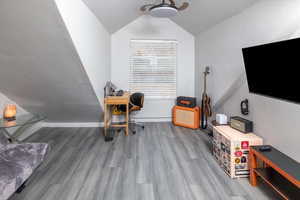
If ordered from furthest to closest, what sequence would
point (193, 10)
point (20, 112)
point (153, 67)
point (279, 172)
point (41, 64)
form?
point (153, 67)
point (193, 10)
point (20, 112)
point (41, 64)
point (279, 172)

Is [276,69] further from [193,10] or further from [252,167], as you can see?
[193,10]

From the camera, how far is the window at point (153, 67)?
15.1ft

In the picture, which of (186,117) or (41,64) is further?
(186,117)

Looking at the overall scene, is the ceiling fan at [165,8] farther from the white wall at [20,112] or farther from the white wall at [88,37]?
the white wall at [20,112]

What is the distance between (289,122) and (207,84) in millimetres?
2244

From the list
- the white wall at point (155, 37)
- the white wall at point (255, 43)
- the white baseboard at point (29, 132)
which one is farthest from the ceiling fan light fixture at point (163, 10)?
the white baseboard at point (29, 132)

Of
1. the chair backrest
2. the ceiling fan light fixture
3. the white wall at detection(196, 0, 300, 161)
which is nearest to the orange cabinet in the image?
the white wall at detection(196, 0, 300, 161)

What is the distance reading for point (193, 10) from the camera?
3.41 metres

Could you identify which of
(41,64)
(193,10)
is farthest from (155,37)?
(41,64)

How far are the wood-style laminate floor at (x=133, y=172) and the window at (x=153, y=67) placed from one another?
1.53 m

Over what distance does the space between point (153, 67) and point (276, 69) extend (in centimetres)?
324

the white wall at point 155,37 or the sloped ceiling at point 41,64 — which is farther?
the white wall at point 155,37

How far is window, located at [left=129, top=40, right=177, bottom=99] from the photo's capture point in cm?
459

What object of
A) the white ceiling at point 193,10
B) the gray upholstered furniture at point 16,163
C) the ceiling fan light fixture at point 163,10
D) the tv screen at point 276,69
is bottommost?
the gray upholstered furniture at point 16,163
